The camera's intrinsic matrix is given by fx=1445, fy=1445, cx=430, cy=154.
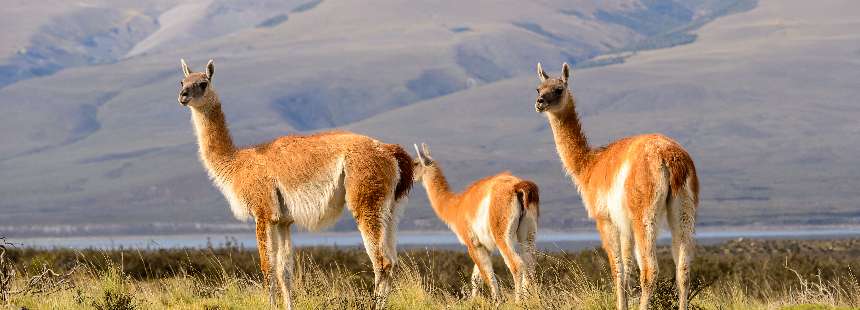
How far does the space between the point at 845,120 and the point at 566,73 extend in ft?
548

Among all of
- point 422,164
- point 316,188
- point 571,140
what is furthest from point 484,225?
point 316,188

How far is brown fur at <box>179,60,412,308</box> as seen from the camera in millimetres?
12297

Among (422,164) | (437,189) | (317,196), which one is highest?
(317,196)

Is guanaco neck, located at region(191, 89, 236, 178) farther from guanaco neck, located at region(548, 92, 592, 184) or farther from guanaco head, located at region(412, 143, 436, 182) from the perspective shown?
guanaco head, located at region(412, 143, 436, 182)

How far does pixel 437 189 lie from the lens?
60.2 feet

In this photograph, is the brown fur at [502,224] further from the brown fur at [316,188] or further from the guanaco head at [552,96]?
the brown fur at [316,188]

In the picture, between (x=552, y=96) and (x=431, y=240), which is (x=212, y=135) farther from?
(x=431, y=240)

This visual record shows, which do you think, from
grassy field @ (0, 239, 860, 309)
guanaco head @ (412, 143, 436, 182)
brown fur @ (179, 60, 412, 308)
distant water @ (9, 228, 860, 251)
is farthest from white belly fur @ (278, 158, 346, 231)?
distant water @ (9, 228, 860, 251)

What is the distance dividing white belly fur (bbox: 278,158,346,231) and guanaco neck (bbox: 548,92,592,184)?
80.7 inches

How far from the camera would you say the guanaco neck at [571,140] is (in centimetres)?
1304

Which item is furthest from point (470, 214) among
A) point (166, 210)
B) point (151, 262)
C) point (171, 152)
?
point (171, 152)

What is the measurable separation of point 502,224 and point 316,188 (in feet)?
12.3

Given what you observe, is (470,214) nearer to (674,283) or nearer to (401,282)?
(401,282)

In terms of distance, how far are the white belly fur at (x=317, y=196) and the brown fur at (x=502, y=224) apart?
A: 309 centimetres
